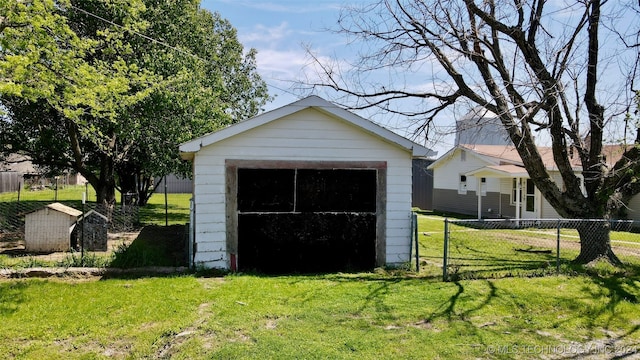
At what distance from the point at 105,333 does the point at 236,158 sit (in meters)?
3.87

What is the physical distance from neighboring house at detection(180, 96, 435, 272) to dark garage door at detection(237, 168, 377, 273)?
2 cm

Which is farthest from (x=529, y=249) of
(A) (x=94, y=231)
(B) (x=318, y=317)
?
(A) (x=94, y=231)

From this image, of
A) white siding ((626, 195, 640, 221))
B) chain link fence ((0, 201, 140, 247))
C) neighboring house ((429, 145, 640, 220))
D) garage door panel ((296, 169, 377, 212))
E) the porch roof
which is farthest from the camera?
neighboring house ((429, 145, 640, 220))

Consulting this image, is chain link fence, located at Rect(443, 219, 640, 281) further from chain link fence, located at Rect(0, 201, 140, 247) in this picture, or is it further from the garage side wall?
chain link fence, located at Rect(0, 201, 140, 247)

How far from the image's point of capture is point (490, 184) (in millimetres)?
21094

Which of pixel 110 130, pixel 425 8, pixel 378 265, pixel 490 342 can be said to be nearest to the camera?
pixel 490 342

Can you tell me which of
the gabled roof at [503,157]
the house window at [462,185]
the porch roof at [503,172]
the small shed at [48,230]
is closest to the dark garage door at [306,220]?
the small shed at [48,230]

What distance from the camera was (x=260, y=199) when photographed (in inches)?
328

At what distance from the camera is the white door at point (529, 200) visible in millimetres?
18448

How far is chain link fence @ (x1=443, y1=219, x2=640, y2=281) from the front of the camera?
802cm

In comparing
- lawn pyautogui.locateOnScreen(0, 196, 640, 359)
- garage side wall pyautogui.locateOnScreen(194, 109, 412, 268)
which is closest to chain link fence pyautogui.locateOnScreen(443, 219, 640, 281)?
lawn pyautogui.locateOnScreen(0, 196, 640, 359)

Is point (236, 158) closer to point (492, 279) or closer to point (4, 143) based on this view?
point (492, 279)

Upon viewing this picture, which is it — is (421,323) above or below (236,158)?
below

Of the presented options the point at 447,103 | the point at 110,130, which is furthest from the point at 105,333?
the point at 110,130
